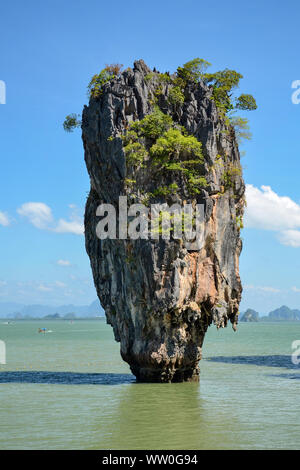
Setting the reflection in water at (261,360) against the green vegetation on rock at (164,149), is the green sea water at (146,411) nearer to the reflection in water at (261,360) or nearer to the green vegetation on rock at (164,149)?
the reflection in water at (261,360)

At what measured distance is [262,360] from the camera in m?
39.0

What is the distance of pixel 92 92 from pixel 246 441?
55.2 ft

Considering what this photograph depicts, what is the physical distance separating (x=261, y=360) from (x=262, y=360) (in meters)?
0.07

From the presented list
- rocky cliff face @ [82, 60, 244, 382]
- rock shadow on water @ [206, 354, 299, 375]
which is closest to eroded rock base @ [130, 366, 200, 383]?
rocky cliff face @ [82, 60, 244, 382]

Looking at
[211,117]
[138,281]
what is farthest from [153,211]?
[211,117]

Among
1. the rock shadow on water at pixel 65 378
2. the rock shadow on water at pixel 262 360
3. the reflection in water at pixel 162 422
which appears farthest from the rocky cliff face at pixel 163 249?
the rock shadow on water at pixel 262 360

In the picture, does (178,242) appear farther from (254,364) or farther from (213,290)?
(254,364)

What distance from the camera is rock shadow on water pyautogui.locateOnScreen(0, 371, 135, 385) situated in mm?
26705

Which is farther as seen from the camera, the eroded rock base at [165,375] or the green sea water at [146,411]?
the eroded rock base at [165,375]

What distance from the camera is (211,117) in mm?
25578

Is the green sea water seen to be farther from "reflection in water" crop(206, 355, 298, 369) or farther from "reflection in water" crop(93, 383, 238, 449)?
"reflection in water" crop(206, 355, 298, 369)

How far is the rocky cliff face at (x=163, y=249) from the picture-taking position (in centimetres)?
2403

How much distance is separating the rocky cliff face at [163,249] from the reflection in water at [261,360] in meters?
10.6

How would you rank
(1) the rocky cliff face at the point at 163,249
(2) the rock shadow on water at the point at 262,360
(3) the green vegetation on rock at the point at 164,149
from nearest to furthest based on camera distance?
(1) the rocky cliff face at the point at 163,249
(3) the green vegetation on rock at the point at 164,149
(2) the rock shadow on water at the point at 262,360
